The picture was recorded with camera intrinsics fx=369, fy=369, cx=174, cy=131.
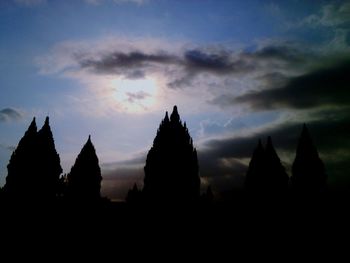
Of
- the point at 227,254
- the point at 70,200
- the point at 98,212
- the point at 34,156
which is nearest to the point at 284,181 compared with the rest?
the point at 227,254

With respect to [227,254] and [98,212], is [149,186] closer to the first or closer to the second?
[98,212]

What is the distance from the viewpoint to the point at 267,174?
45312 millimetres

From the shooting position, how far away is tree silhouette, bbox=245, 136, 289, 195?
4431 cm

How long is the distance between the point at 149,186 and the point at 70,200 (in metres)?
8.72

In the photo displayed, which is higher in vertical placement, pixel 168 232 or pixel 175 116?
pixel 175 116

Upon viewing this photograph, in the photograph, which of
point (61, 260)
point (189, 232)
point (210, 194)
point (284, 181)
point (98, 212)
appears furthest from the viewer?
point (210, 194)

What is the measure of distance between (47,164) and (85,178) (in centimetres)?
429

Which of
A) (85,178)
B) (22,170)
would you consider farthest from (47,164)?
(85,178)

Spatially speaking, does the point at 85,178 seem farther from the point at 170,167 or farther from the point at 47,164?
the point at 170,167

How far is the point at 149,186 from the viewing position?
37969mm

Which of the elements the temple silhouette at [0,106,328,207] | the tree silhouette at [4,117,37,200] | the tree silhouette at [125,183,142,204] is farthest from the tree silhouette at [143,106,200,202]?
the tree silhouette at [4,117,37,200]

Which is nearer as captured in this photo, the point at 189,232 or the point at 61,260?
the point at 61,260

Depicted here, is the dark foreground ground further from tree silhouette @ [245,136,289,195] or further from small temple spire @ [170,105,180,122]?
small temple spire @ [170,105,180,122]

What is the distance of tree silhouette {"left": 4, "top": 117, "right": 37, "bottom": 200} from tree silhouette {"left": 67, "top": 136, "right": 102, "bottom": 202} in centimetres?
414
